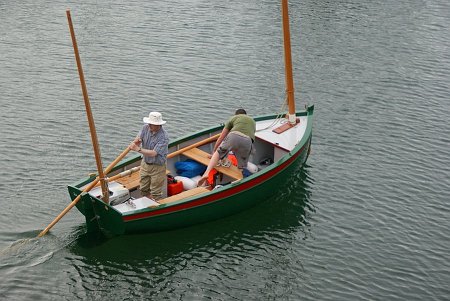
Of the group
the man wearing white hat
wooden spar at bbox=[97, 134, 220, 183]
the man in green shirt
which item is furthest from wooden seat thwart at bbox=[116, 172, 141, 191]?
the man in green shirt

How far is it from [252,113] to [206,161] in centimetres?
754

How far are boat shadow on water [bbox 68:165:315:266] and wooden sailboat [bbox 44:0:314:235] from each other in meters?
0.31

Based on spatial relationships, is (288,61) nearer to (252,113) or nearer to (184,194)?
(184,194)

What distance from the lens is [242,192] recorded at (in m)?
A: 18.9

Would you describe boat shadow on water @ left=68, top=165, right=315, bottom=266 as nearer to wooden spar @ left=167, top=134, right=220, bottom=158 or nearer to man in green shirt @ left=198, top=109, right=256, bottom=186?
man in green shirt @ left=198, top=109, right=256, bottom=186

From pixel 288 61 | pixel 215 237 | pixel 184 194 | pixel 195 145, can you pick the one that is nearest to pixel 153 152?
pixel 184 194

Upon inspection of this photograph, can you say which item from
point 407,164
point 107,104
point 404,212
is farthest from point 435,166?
point 107,104

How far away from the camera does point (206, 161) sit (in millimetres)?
19688

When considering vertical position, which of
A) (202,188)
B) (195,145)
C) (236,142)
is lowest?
(202,188)

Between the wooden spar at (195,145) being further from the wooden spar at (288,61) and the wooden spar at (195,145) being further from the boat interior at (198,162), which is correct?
the wooden spar at (288,61)

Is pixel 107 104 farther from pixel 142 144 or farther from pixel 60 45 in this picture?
pixel 142 144

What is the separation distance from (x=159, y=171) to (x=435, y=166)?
10196 mm

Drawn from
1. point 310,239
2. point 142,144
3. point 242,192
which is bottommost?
point 310,239

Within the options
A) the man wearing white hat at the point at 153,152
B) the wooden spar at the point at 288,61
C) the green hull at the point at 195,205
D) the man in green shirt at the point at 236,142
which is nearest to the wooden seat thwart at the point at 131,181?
the man wearing white hat at the point at 153,152
